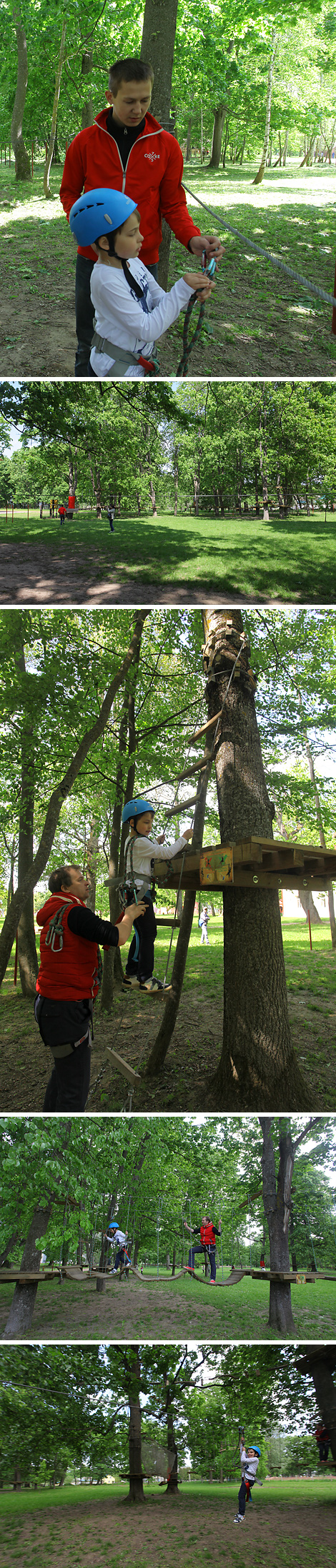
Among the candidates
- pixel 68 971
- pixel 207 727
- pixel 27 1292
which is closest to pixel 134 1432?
pixel 27 1292

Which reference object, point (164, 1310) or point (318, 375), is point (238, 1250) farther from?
point (318, 375)

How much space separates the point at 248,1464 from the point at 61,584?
7708mm

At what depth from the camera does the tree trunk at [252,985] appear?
20.2 feet

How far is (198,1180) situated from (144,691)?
467 cm

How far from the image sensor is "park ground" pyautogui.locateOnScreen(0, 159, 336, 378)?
632cm

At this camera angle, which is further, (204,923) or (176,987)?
(204,923)

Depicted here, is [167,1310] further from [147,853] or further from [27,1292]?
[147,853]

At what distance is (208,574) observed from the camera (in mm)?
5480

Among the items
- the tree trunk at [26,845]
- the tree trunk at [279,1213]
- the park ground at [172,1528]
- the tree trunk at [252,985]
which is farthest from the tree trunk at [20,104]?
the park ground at [172,1528]

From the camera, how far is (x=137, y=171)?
4.20 m

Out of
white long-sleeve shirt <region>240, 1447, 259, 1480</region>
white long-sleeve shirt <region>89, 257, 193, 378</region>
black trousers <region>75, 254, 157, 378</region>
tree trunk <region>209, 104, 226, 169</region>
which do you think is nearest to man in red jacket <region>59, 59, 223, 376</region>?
black trousers <region>75, 254, 157, 378</region>

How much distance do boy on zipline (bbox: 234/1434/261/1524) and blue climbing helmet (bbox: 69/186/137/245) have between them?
9.18m

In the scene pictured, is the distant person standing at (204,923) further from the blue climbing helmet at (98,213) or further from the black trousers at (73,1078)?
the blue climbing helmet at (98,213)

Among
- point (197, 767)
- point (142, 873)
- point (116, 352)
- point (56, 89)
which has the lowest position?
point (142, 873)
